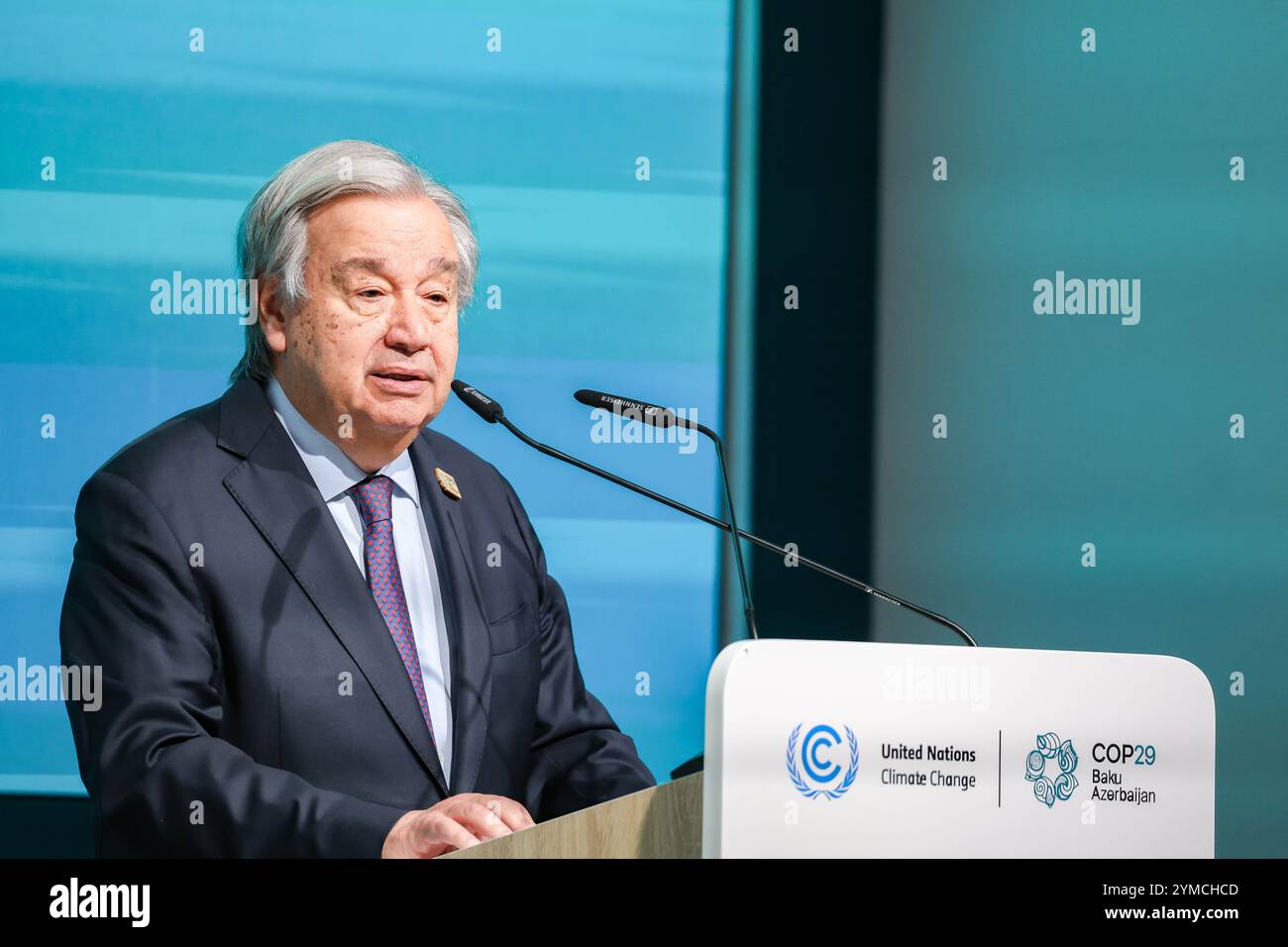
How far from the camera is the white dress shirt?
8.64 ft

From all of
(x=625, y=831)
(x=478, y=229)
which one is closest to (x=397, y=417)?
(x=478, y=229)

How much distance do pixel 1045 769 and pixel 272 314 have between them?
184cm

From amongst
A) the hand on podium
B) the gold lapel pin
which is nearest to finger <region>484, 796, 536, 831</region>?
the hand on podium

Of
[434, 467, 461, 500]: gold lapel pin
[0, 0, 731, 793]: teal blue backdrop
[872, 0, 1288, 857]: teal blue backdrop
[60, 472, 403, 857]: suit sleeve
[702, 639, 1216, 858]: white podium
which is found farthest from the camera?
[872, 0, 1288, 857]: teal blue backdrop

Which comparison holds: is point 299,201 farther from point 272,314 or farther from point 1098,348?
point 1098,348

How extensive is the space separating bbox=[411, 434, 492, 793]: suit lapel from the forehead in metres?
0.41

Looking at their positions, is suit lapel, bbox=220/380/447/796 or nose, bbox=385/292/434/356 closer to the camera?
suit lapel, bbox=220/380/447/796

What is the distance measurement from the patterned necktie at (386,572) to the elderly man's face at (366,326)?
0.35 feet

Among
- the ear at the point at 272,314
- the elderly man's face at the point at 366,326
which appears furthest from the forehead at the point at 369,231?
the ear at the point at 272,314

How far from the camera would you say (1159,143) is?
11.8 feet

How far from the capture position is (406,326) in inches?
109

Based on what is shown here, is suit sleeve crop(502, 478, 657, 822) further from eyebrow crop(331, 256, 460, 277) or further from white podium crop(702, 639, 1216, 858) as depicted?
white podium crop(702, 639, 1216, 858)
